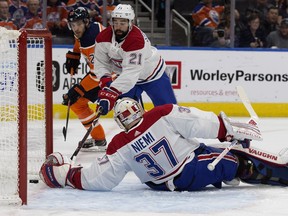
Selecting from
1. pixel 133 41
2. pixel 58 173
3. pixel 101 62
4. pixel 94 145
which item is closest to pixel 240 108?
pixel 94 145

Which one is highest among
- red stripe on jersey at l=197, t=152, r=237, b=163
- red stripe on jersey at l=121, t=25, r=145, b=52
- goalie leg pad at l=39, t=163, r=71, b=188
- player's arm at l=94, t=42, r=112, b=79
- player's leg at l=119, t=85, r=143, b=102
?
red stripe on jersey at l=121, t=25, r=145, b=52

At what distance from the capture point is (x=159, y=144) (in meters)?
4.39

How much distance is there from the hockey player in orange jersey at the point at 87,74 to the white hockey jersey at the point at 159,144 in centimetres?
167

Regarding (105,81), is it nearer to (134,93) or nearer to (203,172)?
(134,93)

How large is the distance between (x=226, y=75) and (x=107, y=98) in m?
3.28

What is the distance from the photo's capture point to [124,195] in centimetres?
455

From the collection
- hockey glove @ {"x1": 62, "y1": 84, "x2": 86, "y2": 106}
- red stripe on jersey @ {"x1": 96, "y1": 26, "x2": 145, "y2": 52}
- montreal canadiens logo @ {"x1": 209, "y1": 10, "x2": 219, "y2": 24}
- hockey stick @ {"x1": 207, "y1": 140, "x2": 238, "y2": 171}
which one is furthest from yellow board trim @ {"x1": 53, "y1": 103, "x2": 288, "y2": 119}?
hockey stick @ {"x1": 207, "y1": 140, "x2": 238, "y2": 171}

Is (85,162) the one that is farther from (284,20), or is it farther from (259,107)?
(284,20)

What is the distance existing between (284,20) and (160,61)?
10.5ft

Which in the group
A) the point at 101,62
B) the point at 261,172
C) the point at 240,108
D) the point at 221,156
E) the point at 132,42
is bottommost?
the point at 240,108

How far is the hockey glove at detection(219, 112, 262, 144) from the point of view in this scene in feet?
14.5

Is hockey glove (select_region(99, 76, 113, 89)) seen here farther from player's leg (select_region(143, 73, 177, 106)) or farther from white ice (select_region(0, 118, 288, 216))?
white ice (select_region(0, 118, 288, 216))

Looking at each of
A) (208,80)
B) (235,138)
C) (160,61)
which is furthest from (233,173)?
(208,80)

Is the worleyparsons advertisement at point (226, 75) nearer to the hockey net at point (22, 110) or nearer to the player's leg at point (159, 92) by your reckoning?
the player's leg at point (159, 92)
